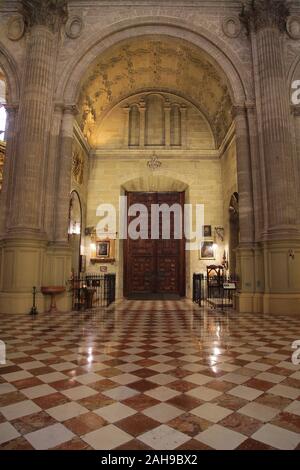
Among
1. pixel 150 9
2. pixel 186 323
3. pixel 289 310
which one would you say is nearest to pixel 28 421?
pixel 186 323

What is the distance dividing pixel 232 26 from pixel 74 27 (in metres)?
5.93

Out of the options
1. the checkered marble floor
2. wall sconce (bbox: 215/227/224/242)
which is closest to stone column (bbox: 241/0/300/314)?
the checkered marble floor

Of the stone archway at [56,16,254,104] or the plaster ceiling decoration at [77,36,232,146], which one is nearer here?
the stone archway at [56,16,254,104]

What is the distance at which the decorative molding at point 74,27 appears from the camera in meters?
11.3

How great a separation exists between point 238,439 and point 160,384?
124 centimetres

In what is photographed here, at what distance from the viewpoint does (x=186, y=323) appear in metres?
7.35

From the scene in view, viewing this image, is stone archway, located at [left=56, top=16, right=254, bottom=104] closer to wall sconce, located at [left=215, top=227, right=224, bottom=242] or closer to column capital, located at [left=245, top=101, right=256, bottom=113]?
column capital, located at [left=245, top=101, right=256, bottom=113]

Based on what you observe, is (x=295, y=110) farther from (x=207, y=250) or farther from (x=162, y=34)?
(x=207, y=250)

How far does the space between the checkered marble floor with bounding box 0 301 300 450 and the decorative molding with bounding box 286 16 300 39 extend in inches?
424

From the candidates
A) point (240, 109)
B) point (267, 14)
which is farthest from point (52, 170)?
point (267, 14)

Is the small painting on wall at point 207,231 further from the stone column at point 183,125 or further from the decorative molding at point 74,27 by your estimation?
the decorative molding at point 74,27

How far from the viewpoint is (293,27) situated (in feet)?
36.1

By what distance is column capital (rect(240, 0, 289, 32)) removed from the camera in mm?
10133

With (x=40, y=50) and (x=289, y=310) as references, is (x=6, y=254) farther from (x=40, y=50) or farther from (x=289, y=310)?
(x=289, y=310)
